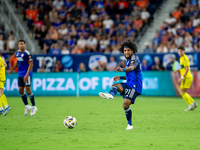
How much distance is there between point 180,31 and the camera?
22750 mm

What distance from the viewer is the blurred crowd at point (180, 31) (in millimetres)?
21344

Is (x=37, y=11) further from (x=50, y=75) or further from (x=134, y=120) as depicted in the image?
(x=134, y=120)

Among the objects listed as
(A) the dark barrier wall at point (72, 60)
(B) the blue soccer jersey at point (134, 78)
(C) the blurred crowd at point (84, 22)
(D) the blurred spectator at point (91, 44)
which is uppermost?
(C) the blurred crowd at point (84, 22)

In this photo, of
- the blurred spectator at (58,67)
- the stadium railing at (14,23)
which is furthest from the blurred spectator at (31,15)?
the blurred spectator at (58,67)

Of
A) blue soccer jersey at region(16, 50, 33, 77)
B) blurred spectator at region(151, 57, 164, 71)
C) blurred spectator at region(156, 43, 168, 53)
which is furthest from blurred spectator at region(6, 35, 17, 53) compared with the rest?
blue soccer jersey at region(16, 50, 33, 77)

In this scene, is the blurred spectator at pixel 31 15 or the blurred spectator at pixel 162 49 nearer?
the blurred spectator at pixel 162 49

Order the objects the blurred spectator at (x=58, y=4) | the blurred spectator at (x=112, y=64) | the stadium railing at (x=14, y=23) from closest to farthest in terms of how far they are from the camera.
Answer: the blurred spectator at (x=112, y=64) < the stadium railing at (x=14, y=23) < the blurred spectator at (x=58, y=4)

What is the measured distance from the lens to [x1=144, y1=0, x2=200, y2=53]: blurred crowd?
2134cm

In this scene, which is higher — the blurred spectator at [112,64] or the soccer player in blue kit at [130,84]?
the soccer player in blue kit at [130,84]

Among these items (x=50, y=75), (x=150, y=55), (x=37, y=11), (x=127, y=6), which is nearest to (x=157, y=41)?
(x=150, y=55)

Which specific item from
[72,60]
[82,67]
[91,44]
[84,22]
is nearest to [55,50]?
[72,60]

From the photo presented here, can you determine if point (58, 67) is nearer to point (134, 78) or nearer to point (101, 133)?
point (134, 78)

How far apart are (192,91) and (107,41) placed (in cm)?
676

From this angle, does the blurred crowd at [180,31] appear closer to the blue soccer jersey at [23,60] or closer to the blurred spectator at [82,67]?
the blurred spectator at [82,67]
